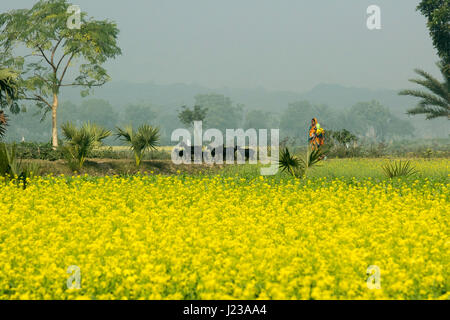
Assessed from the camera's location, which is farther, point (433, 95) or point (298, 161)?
point (433, 95)

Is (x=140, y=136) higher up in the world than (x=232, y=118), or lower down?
lower down

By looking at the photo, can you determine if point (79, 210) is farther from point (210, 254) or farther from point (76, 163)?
point (76, 163)

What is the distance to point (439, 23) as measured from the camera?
3347cm

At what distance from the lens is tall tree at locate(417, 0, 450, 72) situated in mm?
32875

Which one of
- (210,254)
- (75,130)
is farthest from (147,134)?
(210,254)

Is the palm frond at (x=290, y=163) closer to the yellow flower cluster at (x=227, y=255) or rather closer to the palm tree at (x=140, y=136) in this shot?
the yellow flower cluster at (x=227, y=255)

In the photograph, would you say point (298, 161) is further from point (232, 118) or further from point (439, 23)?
point (232, 118)

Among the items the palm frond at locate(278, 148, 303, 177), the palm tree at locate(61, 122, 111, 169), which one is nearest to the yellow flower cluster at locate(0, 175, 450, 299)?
the palm frond at locate(278, 148, 303, 177)

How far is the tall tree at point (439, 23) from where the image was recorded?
32.9 m

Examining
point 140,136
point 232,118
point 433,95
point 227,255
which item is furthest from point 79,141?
point 232,118

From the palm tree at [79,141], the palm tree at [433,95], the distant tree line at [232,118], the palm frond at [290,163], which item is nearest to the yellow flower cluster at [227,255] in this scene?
the palm frond at [290,163]

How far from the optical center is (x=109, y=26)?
3959cm

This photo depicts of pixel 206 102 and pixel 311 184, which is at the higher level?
pixel 206 102
